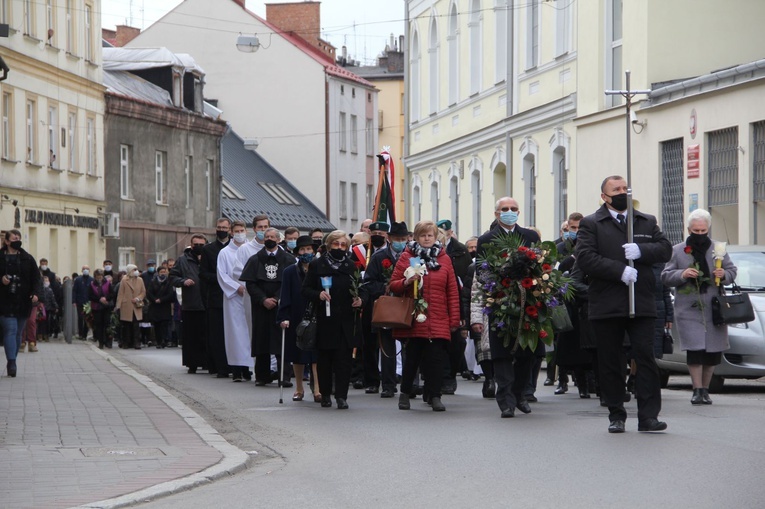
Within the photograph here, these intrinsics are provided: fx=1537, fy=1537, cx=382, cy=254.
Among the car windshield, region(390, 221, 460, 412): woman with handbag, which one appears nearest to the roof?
the car windshield

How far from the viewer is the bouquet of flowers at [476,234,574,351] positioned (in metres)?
13.8

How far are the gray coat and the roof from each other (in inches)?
1835

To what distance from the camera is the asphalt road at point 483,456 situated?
345 inches

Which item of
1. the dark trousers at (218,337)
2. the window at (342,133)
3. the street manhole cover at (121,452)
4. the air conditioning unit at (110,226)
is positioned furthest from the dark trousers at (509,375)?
the window at (342,133)

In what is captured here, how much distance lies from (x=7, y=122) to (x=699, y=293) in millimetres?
29718

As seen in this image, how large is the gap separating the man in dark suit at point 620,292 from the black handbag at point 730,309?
9.76 ft

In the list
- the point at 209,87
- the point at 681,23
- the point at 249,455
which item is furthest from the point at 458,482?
the point at 209,87

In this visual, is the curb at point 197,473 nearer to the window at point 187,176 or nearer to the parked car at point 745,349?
the parked car at point 745,349

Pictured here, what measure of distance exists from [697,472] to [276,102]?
63744 millimetres

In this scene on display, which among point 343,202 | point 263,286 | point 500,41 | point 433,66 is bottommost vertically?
point 263,286

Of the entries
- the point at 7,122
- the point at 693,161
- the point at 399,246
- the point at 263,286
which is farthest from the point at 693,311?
the point at 7,122

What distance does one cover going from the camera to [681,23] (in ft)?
89.3

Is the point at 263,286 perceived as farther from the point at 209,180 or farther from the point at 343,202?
the point at 343,202

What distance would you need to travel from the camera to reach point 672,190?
26.5 metres
